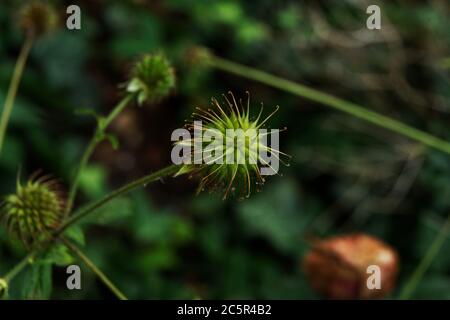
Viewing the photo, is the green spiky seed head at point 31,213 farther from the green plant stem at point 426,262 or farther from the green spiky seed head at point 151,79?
the green plant stem at point 426,262

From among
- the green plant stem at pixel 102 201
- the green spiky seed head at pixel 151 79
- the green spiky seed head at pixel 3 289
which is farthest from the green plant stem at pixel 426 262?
the green spiky seed head at pixel 3 289

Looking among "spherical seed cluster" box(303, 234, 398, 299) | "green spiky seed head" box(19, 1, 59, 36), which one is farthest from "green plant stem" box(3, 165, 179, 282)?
"spherical seed cluster" box(303, 234, 398, 299)

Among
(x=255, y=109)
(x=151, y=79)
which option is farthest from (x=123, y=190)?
(x=255, y=109)

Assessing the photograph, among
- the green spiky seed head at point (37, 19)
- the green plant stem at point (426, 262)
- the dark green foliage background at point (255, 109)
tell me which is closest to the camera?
the green spiky seed head at point (37, 19)

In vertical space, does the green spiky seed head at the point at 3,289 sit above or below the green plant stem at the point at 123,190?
below

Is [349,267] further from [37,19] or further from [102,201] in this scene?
[37,19]

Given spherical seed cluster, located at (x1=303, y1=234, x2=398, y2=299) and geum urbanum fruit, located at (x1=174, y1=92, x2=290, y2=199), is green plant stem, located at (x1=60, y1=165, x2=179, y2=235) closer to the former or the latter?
geum urbanum fruit, located at (x1=174, y1=92, x2=290, y2=199)
